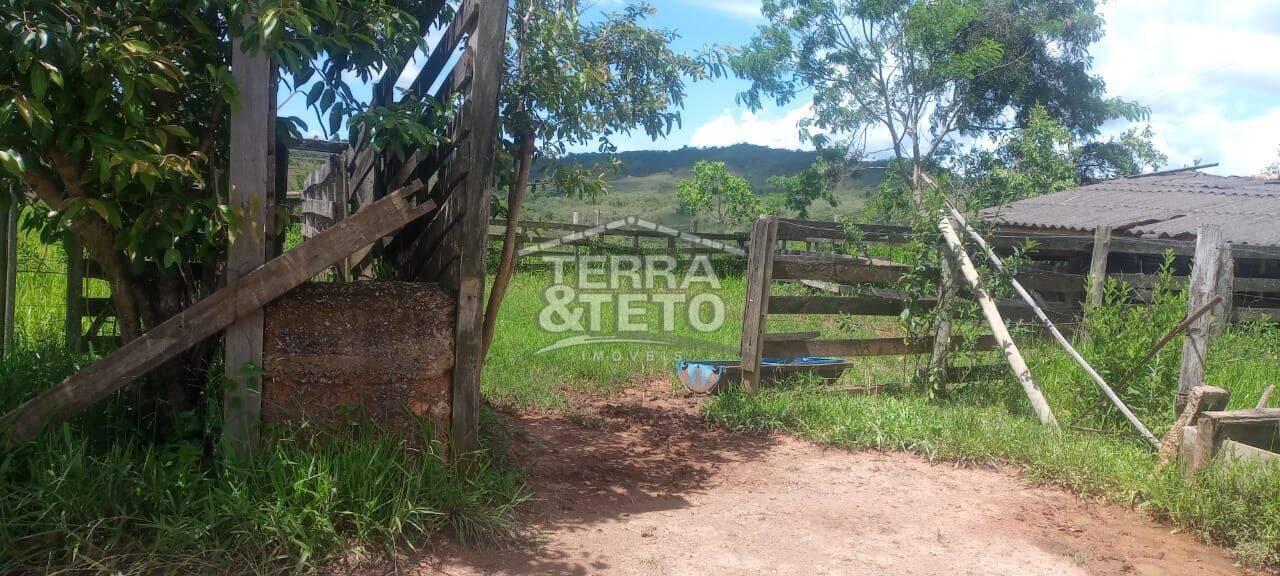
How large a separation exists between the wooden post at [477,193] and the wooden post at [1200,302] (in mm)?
4467

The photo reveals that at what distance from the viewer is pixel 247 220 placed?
12.3 feet

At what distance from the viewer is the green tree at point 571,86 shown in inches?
193

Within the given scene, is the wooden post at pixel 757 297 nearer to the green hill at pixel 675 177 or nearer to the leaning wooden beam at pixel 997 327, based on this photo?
the leaning wooden beam at pixel 997 327

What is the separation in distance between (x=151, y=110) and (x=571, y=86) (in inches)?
83.0

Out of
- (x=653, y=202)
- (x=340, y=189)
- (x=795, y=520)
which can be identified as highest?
(x=653, y=202)

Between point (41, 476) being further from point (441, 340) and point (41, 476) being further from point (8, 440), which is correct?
point (441, 340)

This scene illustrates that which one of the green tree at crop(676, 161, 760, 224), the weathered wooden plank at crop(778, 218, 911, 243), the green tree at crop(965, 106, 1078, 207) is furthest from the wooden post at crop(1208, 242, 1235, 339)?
the green tree at crop(676, 161, 760, 224)

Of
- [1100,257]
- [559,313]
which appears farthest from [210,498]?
[1100,257]

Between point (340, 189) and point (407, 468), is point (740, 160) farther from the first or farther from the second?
point (407, 468)

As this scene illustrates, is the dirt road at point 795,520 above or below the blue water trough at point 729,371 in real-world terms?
below

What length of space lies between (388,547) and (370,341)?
3.19 ft

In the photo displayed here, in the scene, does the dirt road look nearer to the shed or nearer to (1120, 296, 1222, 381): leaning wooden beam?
(1120, 296, 1222, 381): leaning wooden beam

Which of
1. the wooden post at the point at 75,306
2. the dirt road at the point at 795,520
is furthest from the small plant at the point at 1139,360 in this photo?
the wooden post at the point at 75,306

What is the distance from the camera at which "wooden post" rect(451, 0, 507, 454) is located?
164 inches
